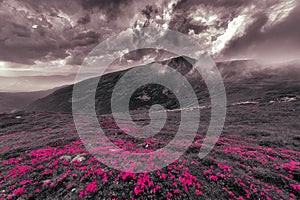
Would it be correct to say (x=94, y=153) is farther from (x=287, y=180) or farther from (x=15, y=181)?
(x=287, y=180)

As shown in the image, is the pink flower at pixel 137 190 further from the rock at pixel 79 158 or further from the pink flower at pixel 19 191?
the pink flower at pixel 19 191

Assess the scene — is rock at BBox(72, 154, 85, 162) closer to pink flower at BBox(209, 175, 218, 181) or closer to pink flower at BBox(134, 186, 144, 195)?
pink flower at BBox(134, 186, 144, 195)

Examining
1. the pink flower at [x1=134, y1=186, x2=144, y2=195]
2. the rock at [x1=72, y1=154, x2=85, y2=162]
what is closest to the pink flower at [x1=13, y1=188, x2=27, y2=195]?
the rock at [x1=72, y1=154, x2=85, y2=162]

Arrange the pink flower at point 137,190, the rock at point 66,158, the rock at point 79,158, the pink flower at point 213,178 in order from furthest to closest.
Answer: the rock at point 66,158 → the rock at point 79,158 → the pink flower at point 213,178 → the pink flower at point 137,190

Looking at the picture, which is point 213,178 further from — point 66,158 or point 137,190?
point 66,158

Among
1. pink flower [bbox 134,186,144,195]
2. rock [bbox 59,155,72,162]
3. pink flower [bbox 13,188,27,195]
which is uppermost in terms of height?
pink flower [bbox 134,186,144,195]

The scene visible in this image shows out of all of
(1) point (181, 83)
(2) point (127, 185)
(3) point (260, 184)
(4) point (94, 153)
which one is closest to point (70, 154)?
(4) point (94, 153)

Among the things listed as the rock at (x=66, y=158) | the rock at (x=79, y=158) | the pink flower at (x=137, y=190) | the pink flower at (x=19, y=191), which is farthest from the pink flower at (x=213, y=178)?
the pink flower at (x=19, y=191)

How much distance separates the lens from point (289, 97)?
48.2 metres

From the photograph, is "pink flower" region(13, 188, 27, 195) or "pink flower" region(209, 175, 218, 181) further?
"pink flower" region(209, 175, 218, 181)

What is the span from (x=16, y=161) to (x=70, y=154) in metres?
4.27

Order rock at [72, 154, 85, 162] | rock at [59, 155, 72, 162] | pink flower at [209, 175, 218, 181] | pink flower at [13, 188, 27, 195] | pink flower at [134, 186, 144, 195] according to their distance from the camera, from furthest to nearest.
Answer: rock at [59, 155, 72, 162] → rock at [72, 154, 85, 162] → pink flower at [209, 175, 218, 181] → pink flower at [13, 188, 27, 195] → pink flower at [134, 186, 144, 195]

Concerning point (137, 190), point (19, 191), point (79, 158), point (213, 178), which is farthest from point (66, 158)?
point (213, 178)

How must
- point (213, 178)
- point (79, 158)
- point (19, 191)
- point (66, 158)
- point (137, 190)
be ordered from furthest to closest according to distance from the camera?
1. point (66, 158)
2. point (79, 158)
3. point (213, 178)
4. point (19, 191)
5. point (137, 190)
